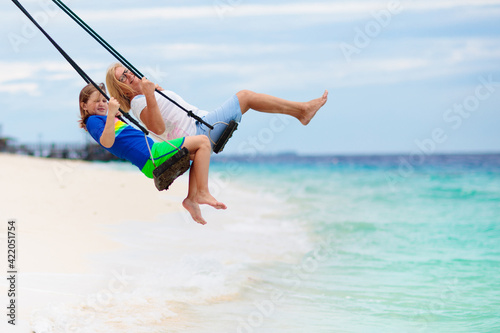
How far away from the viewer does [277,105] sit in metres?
4.03

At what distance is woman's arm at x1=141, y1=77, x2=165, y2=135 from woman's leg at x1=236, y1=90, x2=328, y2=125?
0.57m

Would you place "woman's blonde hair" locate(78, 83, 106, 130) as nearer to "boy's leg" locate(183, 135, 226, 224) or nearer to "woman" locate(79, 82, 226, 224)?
"woman" locate(79, 82, 226, 224)

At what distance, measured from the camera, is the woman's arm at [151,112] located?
365 cm

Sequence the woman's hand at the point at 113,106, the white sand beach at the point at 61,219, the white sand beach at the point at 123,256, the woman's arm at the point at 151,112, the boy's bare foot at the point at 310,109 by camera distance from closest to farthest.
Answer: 1. the woman's hand at the point at 113,106
2. the woman's arm at the point at 151,112
3. the boy's bare foot at the point at 310,109
4. the white sand beach at the point at 123,256
5. the white sand beach at the point at 61,219

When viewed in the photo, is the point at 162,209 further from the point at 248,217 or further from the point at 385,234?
the point at 385,234

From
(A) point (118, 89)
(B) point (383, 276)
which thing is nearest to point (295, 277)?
(B) point (383, 276)

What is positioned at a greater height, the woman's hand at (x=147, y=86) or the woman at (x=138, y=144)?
the woman's hand at (x=147, y=86)

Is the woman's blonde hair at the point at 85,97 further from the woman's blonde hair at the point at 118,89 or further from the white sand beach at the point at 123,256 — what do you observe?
the white sand beach at the point at 123,256

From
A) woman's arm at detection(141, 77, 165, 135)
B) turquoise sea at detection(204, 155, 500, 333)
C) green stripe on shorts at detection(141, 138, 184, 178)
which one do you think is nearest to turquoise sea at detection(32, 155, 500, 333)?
turquoise sea at detection(204, 155, 500, 333)

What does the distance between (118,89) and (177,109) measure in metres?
0.42

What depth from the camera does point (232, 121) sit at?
13.0 ft

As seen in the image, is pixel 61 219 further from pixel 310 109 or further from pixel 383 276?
pixel 310 109

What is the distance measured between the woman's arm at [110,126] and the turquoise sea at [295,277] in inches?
71.0

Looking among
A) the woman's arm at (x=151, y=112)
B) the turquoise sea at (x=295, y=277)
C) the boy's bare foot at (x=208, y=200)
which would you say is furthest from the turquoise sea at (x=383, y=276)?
the woman's arm at (x=151, y=112)
